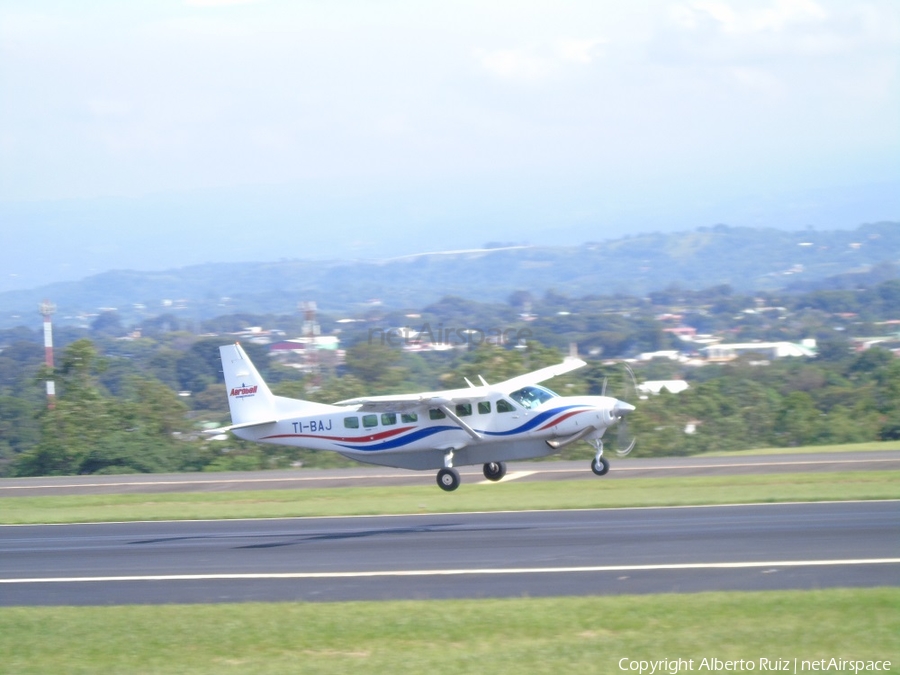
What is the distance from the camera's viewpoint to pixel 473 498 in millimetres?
26453

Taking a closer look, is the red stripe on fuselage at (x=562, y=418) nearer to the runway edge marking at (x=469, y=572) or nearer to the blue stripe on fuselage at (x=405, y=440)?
the blue stripe on fuselage at (x=405, y=440)

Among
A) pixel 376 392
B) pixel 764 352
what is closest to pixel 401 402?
pixel 376 392

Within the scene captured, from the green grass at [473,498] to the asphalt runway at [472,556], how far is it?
1.62 metres

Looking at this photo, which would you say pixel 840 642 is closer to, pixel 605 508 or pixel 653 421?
pixel 605 508

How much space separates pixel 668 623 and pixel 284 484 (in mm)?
25046

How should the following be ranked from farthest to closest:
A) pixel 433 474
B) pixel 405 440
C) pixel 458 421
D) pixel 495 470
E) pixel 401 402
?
pixel 433 474, pixel 495 470, pixel 405 440, pixel 458 421, pixel 401 402

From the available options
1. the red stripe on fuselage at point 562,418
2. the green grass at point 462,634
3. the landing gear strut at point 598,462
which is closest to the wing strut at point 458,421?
the red stripe on fuselage at point 562,418

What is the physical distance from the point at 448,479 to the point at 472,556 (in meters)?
8.96

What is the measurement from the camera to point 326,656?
10.7 m

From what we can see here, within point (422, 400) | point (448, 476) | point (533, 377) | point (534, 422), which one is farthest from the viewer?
point (533, 377)

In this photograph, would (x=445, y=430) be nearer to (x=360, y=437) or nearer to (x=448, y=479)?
(x=448, y=479)

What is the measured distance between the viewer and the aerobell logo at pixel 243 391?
27.6 metres

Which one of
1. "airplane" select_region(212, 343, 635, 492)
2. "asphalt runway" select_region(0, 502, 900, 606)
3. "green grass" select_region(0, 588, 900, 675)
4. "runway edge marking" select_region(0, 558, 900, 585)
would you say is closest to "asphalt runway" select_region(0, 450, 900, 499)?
"airplane" select_region(212, 343, 635, 492)

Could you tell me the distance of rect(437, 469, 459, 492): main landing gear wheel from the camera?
84.7 feet
